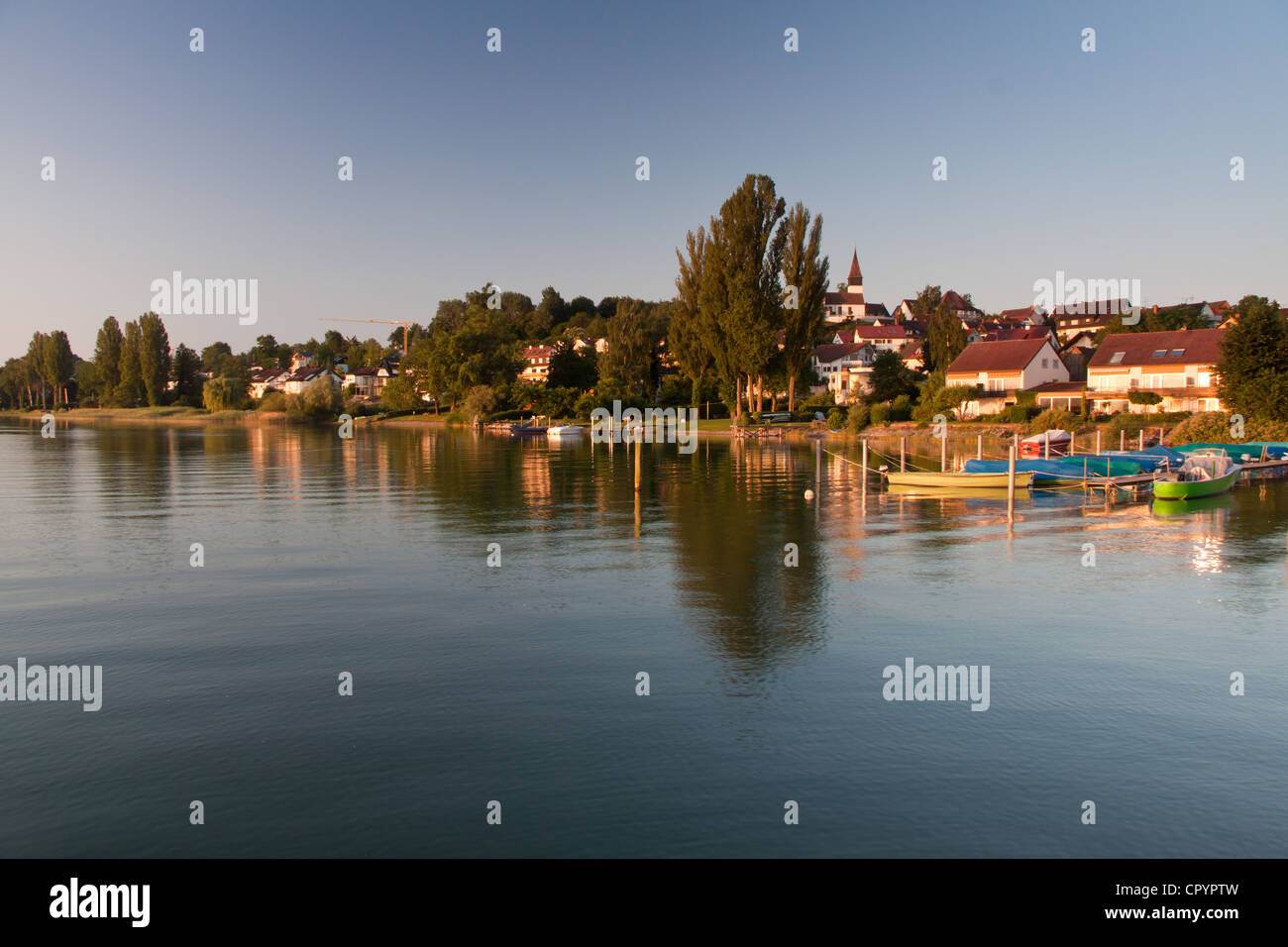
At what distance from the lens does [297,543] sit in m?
32.8

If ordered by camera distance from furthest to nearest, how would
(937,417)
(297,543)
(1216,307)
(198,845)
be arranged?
(1216,307)
(937,417)
(297,543)
(198,845)

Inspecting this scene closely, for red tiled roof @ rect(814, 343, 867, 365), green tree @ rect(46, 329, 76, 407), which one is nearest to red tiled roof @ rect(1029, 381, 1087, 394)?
red tiled roof @ rect(814, 343, 867, 365)

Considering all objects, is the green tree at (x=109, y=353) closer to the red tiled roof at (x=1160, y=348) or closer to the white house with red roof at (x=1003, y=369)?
the white house with red roof at (x=1003, y=369)

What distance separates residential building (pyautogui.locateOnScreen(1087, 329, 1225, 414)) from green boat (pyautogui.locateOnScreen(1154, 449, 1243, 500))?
38943 mm

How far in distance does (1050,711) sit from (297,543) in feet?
85.5

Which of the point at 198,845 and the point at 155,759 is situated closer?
the point at 198,845

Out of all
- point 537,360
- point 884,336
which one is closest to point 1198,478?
point 884,336

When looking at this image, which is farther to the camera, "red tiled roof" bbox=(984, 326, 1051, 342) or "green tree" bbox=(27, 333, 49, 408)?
"green tree" bbox=(27, 333, 49, 408)

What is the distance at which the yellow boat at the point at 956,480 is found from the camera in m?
50.5

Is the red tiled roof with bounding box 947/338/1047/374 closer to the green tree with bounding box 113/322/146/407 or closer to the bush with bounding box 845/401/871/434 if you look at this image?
the bush with bounding box 845/401/871/434

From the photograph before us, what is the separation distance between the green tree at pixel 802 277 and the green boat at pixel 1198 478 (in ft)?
162

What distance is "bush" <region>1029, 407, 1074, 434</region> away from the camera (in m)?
82.3
